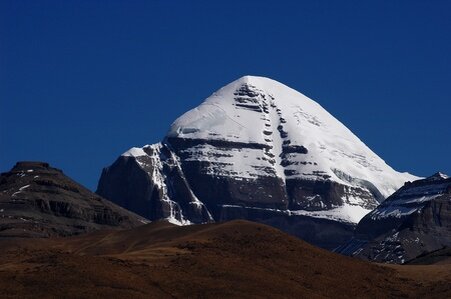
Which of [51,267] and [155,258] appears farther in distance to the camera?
[155,258]

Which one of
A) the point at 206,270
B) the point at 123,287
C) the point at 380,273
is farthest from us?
the point at 380,273

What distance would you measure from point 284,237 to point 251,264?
17160mm

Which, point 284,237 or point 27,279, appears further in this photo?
point 284,237

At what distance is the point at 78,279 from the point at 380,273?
4798 cm

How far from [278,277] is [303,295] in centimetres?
768

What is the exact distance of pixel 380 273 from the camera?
19488cm

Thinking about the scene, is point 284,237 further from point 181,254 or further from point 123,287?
point 123,287

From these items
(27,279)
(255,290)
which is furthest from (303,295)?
(27,279)

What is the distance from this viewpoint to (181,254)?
7367 inches

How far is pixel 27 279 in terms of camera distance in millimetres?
167000

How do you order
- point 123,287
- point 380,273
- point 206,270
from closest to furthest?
point 123,287
point 206,270
point 380,273

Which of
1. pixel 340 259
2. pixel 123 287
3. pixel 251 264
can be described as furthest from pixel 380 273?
pixel 123 287

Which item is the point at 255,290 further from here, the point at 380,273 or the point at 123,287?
the point at 380,273

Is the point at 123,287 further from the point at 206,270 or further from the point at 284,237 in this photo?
the point at 284,237
